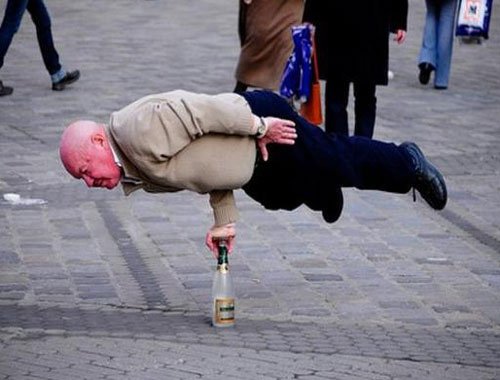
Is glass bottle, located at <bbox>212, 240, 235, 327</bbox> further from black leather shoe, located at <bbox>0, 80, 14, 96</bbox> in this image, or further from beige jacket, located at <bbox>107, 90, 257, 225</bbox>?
black leather shoe, located at <bbox>0, 80, 14, 96</bbox>

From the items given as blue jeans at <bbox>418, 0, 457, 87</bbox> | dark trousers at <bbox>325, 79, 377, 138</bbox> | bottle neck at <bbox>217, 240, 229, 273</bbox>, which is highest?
bottle neck at <bbox>217, 240, 229, 273</bbox>

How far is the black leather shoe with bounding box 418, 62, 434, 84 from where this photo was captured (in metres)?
14.3

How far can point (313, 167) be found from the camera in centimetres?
679

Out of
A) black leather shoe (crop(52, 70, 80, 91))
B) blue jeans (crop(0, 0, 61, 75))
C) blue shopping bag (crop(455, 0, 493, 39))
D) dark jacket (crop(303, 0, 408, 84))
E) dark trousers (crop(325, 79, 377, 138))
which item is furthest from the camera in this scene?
blue shopping bag (crop(455, 0, 493, 39))

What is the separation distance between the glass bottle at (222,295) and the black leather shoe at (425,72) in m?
7.90

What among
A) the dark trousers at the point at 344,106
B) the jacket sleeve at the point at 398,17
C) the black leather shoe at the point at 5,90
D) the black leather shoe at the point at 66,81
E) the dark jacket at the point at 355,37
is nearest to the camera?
the dark jacket at the point at 355,37

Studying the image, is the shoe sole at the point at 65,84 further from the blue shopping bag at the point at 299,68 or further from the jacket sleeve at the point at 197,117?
the jacket sleeve at the point at 197,117

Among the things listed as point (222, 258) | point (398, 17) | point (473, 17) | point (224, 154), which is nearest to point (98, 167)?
point (224, 154)

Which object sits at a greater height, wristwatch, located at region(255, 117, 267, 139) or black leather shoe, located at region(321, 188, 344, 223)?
wristwatch, located at region(255, 117, 267, 139)

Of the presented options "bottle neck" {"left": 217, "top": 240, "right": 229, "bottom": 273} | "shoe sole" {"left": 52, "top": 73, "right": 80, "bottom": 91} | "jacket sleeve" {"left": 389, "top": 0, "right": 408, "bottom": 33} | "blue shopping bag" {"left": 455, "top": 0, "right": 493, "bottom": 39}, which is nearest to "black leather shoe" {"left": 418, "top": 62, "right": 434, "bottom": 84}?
"blue shopping bag" {"left": 455, "top": 0, "right": 493, "bottom": 39}

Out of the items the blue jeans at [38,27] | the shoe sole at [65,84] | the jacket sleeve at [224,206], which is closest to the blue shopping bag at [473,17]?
the shoe sole at [65,84]

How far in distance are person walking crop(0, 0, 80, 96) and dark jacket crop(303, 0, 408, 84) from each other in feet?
13.2

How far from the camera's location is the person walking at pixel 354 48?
10.3 meters

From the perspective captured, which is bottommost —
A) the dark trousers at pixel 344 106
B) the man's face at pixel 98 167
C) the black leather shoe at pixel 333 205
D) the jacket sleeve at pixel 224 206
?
the dark trousers at pixel 344 106
